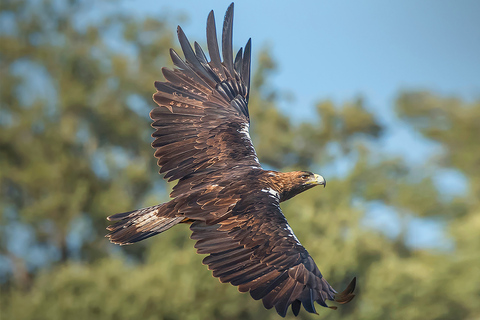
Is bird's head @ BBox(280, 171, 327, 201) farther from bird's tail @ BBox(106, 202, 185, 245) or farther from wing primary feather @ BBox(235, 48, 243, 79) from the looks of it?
wing primary feather @ BBox(235, 48, 243, 79)

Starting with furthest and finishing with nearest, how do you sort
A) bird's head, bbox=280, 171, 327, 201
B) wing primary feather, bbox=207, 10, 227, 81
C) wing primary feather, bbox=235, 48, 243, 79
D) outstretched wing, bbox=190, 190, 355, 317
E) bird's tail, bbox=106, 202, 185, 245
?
wing primary feather, bbox=235, 48, 243, 79 < wing primary feather, bbox=207, 10, 227, 81 < bird's head, bbox=280, 171, 327, 201 < bird's tail, bbox=106, 202, 185, 245 < outstretched wing, bbox=190, 190, 355, 317

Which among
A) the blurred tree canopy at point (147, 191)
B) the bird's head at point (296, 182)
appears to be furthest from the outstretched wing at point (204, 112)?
the blurred tree canopy at point (147, 191)

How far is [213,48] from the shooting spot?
31.1 feet

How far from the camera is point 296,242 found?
693 cm

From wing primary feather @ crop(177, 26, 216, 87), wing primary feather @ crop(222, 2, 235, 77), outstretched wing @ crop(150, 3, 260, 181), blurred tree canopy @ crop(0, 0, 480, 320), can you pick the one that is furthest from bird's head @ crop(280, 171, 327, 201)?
blurred tree canopy @ crop(0, 0, 480, 320)

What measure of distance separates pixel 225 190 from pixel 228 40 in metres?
2.77

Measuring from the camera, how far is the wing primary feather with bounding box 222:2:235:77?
9.30 meters

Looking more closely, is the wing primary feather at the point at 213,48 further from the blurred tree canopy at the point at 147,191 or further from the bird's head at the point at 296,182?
the blurred tree canopy at the point at 147,191

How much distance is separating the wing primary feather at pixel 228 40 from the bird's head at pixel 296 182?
2047 millimetres

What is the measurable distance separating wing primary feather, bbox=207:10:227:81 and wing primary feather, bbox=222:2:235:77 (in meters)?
0.09

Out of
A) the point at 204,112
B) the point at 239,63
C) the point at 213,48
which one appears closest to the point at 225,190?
the point at 204,112

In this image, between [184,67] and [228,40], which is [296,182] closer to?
[184,67]

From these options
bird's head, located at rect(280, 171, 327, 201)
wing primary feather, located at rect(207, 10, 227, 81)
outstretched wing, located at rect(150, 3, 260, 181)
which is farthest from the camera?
wing primary feather, located at rect(207, 10, 227, 81)

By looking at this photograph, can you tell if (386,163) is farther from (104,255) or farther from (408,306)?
(104,255)
